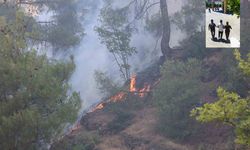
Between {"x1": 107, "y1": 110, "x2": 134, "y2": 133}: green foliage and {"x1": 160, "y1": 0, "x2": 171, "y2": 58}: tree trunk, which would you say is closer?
{"x1": 107, "y1": 110, "x2": 134, "y2": 133}: green foliage

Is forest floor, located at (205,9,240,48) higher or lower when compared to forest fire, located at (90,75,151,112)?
higher

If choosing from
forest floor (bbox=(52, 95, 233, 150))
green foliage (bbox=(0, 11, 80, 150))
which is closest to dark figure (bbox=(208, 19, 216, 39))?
forest floor (bbox=(52, 95, 233, 150))

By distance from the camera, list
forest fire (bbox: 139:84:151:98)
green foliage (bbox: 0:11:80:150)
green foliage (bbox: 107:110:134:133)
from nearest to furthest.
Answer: green foliage (bbox: 0:11:80:150) < green foliage (bbox: 107:110:134:133) < forest fire (bbox: 139:84:151:98)

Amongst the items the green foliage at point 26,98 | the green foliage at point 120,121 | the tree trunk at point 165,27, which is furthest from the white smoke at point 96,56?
the green foliage at point 26,98

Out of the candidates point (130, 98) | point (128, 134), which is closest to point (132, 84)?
point (130, 98)

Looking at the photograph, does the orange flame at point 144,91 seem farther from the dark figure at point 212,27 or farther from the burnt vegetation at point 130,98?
the dark figure at point 212,27

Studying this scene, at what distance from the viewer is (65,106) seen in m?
13.7

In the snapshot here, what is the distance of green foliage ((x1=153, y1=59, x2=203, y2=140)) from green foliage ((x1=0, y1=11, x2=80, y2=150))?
466 centimetres

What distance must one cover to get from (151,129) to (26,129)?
7.38m

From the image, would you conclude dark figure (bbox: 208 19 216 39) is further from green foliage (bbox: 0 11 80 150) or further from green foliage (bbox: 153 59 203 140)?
green foliage (bbox: 153 59 203 140)

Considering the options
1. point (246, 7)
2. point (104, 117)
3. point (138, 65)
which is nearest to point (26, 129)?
point (104, 117)

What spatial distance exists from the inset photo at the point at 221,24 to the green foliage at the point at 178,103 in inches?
252

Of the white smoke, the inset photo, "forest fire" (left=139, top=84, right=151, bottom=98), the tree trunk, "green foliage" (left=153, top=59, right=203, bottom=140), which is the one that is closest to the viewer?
the inset photo

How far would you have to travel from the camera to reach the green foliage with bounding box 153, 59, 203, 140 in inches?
651
